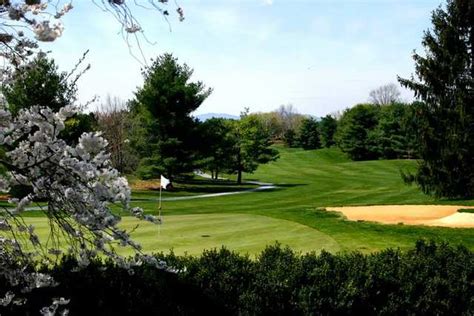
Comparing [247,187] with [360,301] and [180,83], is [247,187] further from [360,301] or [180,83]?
[360,301]

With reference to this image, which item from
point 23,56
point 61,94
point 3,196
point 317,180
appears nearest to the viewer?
point 23,56

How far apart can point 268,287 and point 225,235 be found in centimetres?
678

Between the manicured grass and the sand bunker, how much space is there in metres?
1.46

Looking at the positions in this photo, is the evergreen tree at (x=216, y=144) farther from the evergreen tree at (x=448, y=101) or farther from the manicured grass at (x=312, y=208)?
the evergreen tree at (x=448, y=101)

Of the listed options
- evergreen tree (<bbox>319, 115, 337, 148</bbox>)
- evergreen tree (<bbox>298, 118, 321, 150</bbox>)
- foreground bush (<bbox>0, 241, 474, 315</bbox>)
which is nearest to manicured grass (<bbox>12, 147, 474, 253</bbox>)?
foreground bush (<bbox>0, 241, 474, 315</bbox>)

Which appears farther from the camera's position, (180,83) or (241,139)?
(241,139)

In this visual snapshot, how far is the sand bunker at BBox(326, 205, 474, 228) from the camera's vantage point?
18.9 metres

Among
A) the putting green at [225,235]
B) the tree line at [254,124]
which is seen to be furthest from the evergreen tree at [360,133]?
the putting green at [225,235]

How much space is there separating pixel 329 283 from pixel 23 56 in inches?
171

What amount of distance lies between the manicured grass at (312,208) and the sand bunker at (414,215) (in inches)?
57.6

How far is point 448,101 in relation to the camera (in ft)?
88.0

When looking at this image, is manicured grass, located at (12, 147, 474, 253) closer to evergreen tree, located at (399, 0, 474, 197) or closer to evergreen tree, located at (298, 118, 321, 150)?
evergreen tree, located at (399, 0, 474, 197)

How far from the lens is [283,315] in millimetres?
6082

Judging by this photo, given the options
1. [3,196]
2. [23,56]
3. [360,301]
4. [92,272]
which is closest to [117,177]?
[23,56]
